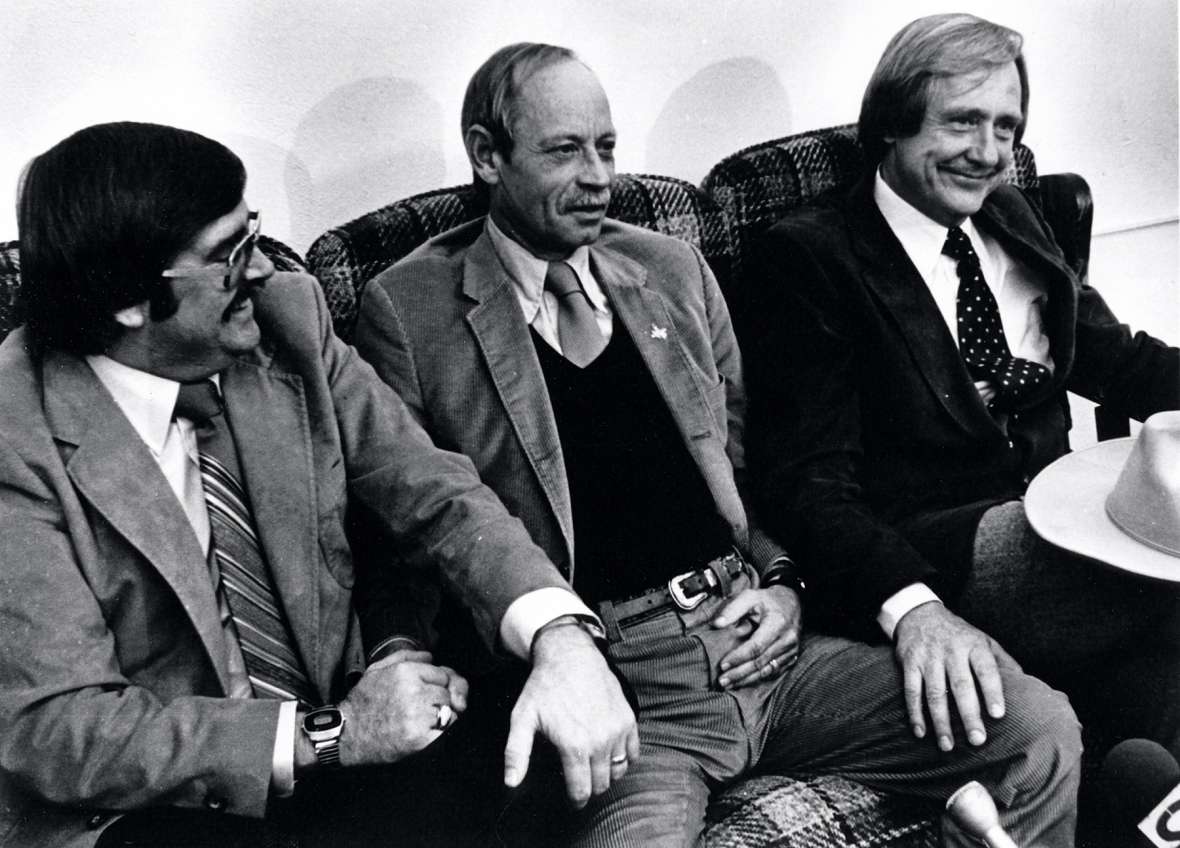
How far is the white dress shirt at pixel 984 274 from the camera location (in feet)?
6.07

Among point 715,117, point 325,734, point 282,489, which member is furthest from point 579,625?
point 715,117

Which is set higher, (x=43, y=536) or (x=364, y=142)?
(x=364, y=142)

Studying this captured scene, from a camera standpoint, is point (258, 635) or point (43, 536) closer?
point (43, 536)

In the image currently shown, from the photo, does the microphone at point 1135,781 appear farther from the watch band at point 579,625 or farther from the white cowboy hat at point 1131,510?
the watch band at point 579,625

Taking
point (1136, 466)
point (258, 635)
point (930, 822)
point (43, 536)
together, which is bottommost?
point (930, 822)

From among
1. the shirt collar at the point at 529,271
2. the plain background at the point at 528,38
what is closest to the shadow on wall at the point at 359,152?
the plain background at the point at 528,38

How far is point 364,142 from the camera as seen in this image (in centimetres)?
195

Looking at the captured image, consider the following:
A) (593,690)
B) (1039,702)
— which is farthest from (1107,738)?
(593,690)

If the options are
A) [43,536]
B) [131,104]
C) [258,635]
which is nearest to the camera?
[43,536]

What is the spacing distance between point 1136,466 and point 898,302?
50 cm

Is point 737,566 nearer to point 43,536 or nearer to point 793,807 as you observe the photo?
point 793,807

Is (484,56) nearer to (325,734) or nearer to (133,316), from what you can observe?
(133,316)

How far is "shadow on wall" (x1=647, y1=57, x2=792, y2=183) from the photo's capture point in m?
2.33

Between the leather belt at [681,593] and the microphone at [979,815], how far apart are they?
558 mm
